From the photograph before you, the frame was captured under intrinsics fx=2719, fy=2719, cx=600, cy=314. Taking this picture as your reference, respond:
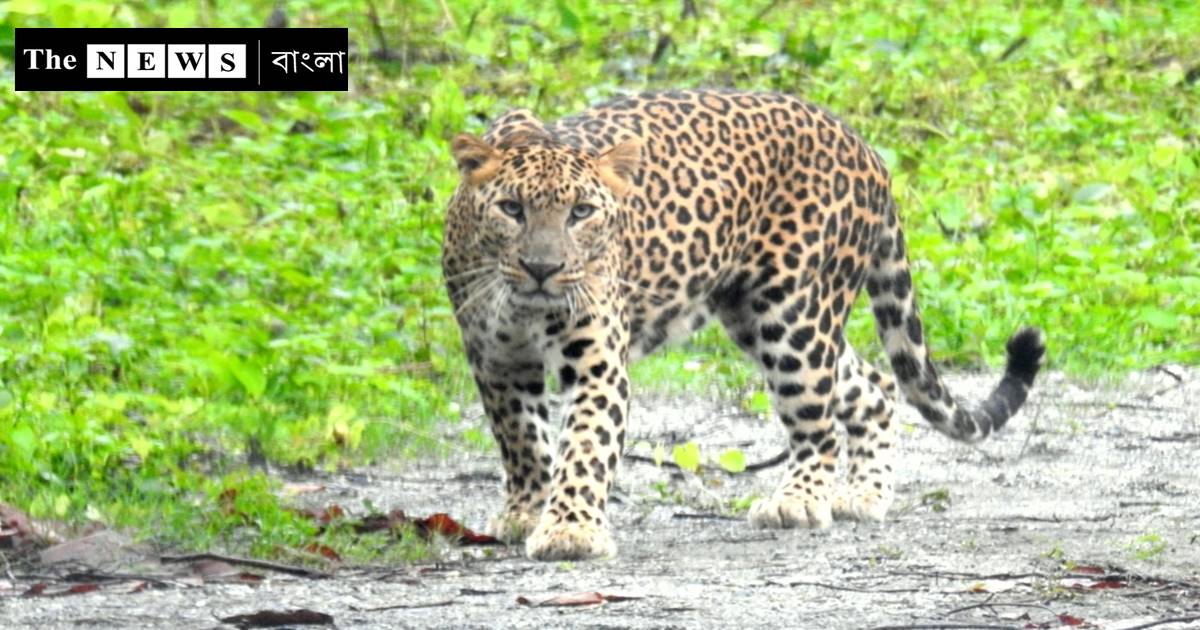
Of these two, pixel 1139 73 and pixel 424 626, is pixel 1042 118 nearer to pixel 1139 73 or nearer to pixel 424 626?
pixel 1139 73

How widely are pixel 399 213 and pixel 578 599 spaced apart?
527 centimetres

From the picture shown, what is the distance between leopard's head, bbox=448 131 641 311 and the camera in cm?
663

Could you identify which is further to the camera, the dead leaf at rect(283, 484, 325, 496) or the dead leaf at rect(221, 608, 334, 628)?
the dead leaf at rect(283, 484, 325, 496)

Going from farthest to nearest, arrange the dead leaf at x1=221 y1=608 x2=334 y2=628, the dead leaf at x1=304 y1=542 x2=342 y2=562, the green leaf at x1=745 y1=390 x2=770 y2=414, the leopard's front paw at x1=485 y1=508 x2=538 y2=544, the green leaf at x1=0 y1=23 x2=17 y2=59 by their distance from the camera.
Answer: the green leaf at x1=0 y1=23 x2=17 y2=59, the green leaf at x1=745 y1=390 x2=770 y2=414, the leopard's front paw at x1=485 y1=508 x2=538 y2=544, the dead leaf at x1=304 y1=542 x2=342 y2=562, the dead leaf at x1=221 y1=608 x2=334 y2=628

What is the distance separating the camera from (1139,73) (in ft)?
47.0

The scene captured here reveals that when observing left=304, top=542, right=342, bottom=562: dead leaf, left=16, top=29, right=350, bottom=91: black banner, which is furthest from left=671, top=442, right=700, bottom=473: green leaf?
left=16, top=29, right=350, bottom=91: black banner

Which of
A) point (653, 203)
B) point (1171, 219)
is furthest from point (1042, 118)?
point (653, 203)

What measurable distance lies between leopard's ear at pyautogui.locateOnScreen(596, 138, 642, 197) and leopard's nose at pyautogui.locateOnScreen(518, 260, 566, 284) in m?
0.36

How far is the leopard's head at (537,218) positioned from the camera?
6.63 m

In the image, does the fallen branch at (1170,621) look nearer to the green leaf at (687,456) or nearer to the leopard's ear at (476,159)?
the green leaf at (687,456)

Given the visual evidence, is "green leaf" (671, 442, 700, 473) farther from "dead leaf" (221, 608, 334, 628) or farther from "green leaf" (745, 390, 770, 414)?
Result: "dead leaf" (221, 608, 334, 628)

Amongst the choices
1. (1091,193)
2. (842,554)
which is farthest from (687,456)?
(1091,193)

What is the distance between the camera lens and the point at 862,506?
7309 millimetres

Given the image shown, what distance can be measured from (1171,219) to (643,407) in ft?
10.7
